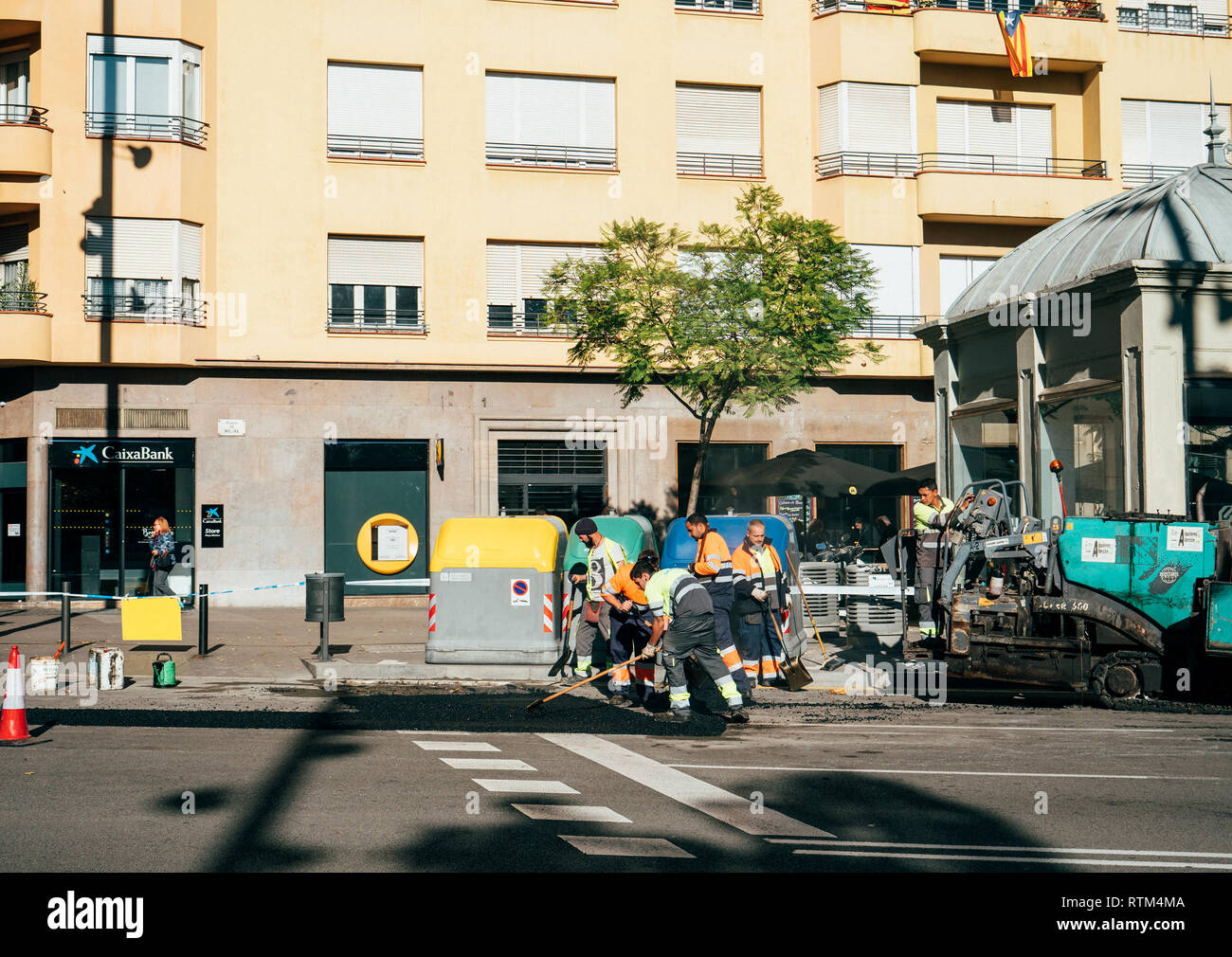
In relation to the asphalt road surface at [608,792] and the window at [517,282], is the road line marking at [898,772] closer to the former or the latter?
the asphalt road surface at [608,792]

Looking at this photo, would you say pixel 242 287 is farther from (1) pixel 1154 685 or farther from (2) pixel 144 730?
(1) pixel 1154 685

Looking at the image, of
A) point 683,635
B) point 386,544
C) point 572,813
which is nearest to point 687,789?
point 572,813

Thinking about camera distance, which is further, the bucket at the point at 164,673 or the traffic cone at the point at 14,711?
the bucket at the point at 164,673

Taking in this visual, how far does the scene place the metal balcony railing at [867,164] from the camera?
81.5 feet

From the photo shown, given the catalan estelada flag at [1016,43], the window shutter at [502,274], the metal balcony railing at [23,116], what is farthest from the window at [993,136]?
the metal balcony railing at [23,116]

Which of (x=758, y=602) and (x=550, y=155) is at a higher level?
(x=550, y=155)

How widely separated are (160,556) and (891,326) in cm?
1496

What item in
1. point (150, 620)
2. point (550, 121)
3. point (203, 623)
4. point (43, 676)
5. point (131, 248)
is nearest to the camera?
point (43, 676)

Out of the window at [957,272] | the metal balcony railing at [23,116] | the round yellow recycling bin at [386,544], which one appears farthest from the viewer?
the window at [957,272]

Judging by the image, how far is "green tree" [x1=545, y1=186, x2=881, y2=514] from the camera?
1788 cm

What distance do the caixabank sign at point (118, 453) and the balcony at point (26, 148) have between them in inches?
194

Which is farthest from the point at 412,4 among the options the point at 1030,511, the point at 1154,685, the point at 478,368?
the point at 1154,685

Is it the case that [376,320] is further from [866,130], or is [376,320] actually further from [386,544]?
[866,130]

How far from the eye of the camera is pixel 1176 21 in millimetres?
26391
